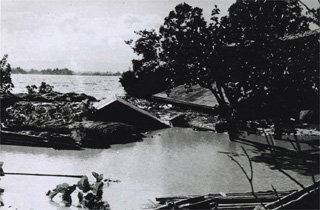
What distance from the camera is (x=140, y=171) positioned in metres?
12.2

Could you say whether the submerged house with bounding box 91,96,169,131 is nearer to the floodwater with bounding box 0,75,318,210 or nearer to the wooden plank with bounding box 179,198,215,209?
the floodwater with bounding box 0,75,318,210

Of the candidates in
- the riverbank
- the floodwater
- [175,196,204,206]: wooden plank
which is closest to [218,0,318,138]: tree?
the floodwater

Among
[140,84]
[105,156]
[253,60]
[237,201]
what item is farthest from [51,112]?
Answer: [140,84]

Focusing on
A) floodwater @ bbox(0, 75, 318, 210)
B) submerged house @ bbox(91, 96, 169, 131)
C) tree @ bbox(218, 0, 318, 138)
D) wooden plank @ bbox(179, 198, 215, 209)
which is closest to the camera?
wooden plank @ bbox(179, 198, 215, 209)

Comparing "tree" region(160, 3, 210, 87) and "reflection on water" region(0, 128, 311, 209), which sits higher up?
"tree" region(160, 3, 210, 87)

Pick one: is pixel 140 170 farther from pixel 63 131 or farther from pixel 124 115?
pixel 124 115

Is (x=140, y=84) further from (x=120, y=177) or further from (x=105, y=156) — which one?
(x=120, y=177)

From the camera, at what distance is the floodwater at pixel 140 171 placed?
9.65 metres

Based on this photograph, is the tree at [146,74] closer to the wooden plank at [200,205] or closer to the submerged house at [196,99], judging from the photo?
the submerged house at [196,99]

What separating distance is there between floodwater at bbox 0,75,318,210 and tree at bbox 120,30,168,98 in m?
5.94

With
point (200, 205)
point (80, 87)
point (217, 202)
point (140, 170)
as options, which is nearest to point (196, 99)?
point (140, 170)

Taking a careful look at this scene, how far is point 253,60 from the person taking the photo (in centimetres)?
1606

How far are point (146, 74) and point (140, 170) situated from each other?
1002 inches

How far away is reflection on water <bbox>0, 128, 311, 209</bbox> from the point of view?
980cm
